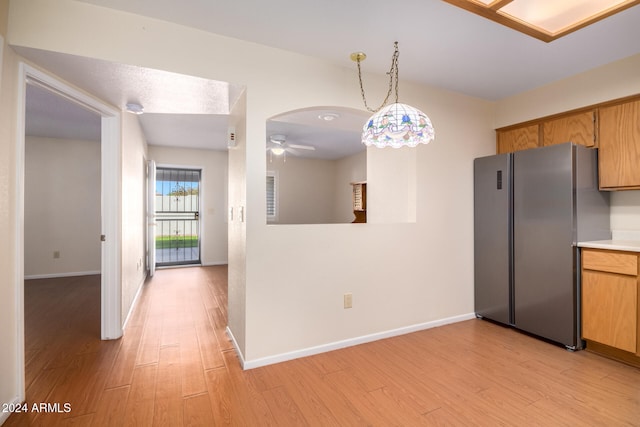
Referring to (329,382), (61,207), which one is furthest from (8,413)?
(61,207)

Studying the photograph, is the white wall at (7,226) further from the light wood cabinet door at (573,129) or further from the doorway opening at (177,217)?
the doorway opening at (177,217)

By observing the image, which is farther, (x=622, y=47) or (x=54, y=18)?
(x=622, y=47)

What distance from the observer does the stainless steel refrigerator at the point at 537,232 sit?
8.22 feet

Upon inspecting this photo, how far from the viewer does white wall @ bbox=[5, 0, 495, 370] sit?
191cm

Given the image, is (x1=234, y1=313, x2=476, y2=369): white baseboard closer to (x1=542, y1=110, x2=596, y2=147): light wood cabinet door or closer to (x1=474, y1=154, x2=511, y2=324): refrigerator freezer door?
(x1=474, y1=154, x2=511, y2=324): refrigerator freezer door

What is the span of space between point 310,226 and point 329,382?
1.15m

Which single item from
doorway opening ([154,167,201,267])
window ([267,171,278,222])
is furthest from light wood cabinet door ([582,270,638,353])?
doorway opening ([154,167,201,267])

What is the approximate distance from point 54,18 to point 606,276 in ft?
14.1

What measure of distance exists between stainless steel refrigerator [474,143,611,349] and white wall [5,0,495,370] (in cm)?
22

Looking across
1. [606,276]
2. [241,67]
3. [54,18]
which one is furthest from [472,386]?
[54,18]

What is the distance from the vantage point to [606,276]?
92.7 inches

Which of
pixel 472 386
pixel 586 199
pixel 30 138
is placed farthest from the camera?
pixel 30 138

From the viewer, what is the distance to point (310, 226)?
2449 millimetres

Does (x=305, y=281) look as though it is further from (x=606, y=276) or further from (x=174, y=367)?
(x=606, y=276)
